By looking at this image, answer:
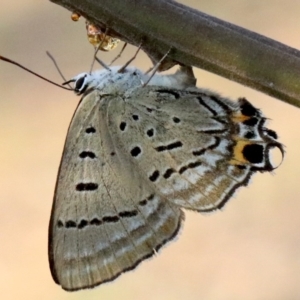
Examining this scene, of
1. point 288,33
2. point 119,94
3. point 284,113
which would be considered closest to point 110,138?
point 119,94

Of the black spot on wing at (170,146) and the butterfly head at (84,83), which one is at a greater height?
the butterfly head at (84,83)

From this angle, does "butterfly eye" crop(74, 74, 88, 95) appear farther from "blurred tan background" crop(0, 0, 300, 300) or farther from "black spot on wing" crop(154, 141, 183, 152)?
"blurred tan background" crop(0, 0, 300, 300)

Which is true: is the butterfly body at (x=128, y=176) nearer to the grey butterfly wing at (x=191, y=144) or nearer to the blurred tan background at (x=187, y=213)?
the grey butterfly wing at (x=191, y=144)

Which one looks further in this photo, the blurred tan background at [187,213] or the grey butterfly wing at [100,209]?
the blurred tan background at [187,213]

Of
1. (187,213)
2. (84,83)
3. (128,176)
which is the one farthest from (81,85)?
(187,213)

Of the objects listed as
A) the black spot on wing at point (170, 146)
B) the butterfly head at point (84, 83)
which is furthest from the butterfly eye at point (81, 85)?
the black spot on wing at point (170, 146)

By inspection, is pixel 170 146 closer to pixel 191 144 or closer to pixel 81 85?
pixel 191 144
